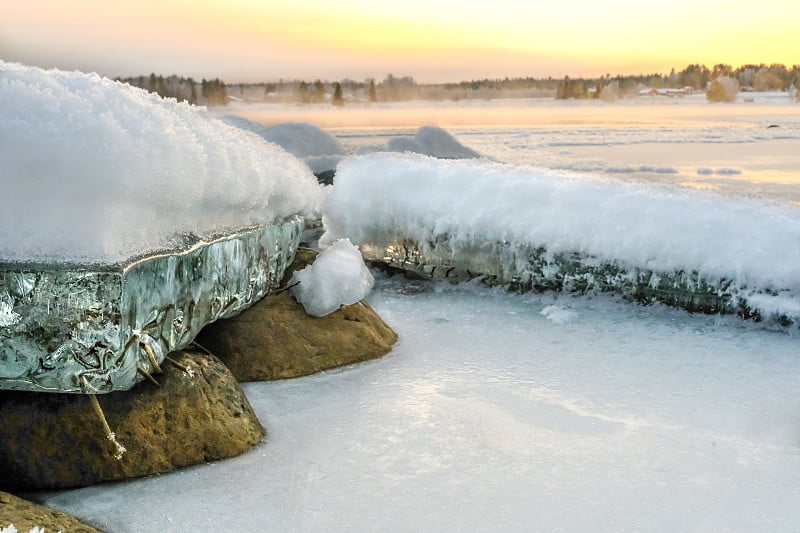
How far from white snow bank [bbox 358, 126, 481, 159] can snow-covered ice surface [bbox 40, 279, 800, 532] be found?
7140 mm

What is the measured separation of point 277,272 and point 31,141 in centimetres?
155

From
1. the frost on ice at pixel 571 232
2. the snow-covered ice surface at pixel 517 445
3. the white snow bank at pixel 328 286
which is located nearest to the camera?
the snow-covered ice surface at pixel 517 445

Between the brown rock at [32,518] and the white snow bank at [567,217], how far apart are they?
11.0ft

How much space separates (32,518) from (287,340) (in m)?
1.56

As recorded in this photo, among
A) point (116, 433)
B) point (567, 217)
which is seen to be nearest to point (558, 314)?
point (567, 217)

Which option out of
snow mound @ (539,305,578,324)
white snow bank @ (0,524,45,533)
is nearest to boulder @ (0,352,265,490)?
white snow bank @ (0,524,45,533)

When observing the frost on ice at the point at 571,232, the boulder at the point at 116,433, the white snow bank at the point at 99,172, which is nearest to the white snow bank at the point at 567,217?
the frost on ice at the point at 571,232

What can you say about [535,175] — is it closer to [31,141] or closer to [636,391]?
[636,391]

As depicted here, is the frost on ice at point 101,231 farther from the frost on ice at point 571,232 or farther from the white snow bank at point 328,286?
the frost on ice at point 571,232

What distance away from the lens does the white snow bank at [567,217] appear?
4.52 metres

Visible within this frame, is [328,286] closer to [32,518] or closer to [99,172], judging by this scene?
[99,172]

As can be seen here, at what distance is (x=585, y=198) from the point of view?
16.9ft

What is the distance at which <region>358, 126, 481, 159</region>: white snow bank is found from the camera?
11.1m

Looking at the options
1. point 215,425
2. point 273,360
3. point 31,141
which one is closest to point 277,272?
point 273,360
